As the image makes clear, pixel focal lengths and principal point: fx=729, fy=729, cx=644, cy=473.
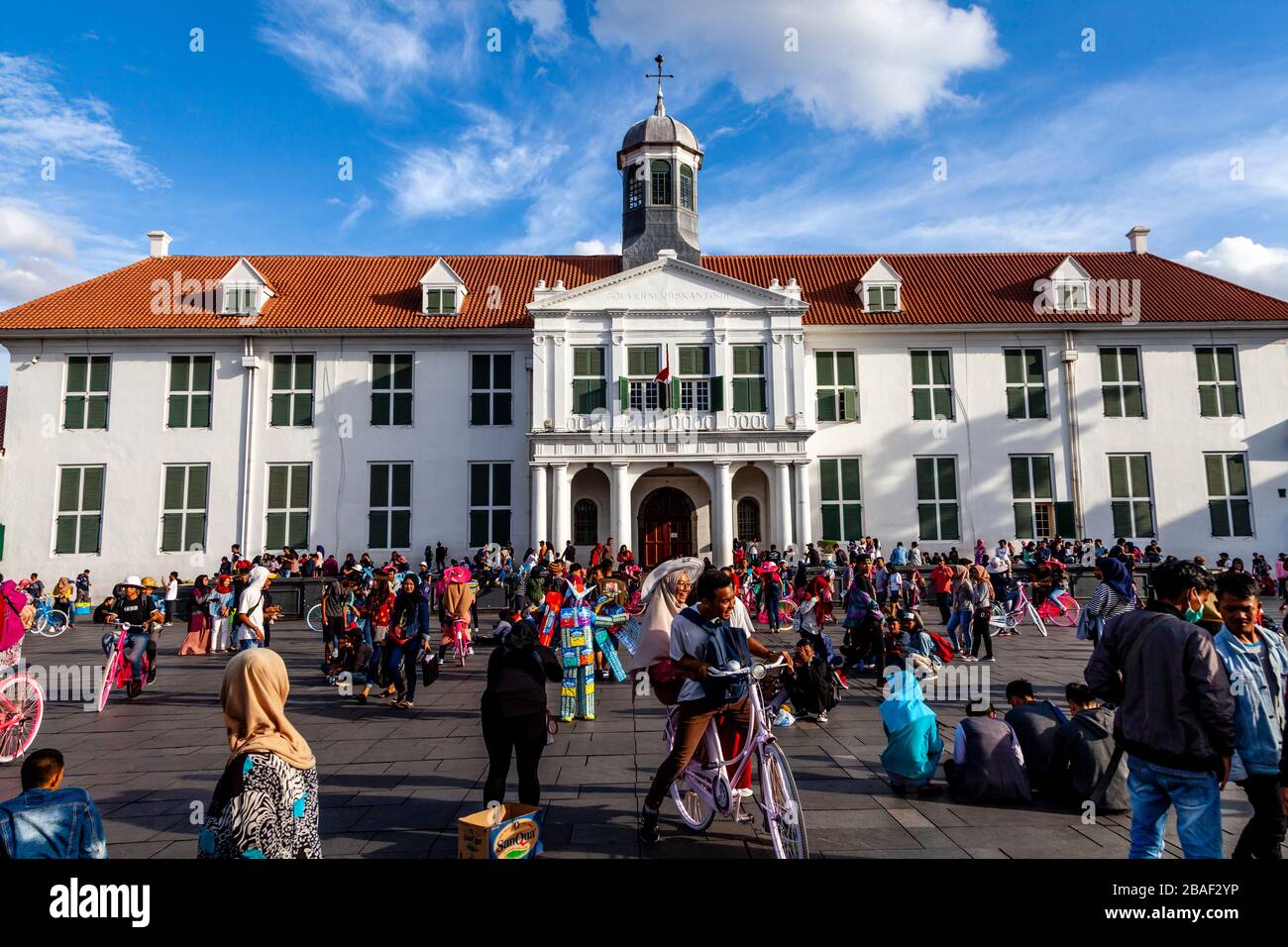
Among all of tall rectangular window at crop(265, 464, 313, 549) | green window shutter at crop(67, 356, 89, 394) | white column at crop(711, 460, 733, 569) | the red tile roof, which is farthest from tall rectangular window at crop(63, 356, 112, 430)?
white column at crop(711, 460, 733, 569)

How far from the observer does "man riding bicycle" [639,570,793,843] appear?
4.37m

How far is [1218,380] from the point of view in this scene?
25.2m

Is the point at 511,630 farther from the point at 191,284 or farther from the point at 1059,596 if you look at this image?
the point at 191,284

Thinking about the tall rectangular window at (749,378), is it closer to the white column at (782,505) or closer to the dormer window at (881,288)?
the white column at (782,505)

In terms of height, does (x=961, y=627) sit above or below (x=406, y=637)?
below

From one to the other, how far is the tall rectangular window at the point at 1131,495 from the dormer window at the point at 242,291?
29.9m

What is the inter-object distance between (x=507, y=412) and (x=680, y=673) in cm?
2144

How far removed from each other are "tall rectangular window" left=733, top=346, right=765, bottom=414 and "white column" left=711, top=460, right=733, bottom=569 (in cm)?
200

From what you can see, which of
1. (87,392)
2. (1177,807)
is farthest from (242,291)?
(1177,807)

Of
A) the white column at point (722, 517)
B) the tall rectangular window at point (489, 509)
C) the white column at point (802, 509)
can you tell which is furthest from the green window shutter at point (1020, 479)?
the tall rectangular window at point (489, 509)

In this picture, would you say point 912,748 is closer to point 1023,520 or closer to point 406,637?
point 406,637

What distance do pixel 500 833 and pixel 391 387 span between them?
23.1 m

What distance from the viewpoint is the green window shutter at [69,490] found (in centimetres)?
2392

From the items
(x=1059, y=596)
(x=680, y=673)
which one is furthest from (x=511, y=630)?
(x=1059, y=596)
